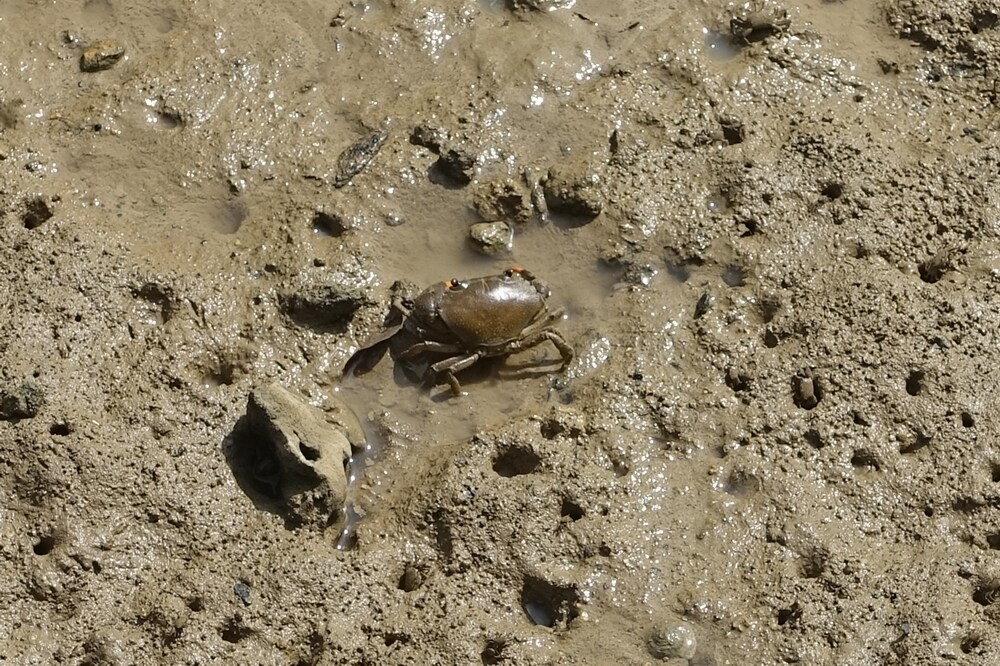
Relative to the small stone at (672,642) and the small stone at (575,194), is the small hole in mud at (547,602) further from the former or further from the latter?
the small stone at (575,194)

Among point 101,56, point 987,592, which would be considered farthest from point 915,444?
point 101,56

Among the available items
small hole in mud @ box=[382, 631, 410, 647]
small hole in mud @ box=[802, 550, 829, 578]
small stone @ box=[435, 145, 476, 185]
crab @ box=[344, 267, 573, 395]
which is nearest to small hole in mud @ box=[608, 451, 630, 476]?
crab @ box=[344, 267, 573, 395]

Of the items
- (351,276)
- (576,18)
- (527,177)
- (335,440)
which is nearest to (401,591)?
(335,440)

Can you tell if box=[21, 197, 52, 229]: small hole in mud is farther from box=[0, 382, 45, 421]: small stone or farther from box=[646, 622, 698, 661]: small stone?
box=[646, 622, 698, 661]: small stone

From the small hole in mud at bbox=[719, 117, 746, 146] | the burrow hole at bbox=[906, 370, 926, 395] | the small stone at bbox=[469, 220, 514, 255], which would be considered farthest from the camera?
the small hole in mud at bbox=[719, 117, 746, 146]

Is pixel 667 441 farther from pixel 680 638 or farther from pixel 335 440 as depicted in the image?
pixel 335 440

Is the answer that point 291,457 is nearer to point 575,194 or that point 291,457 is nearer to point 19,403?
point 19,403
